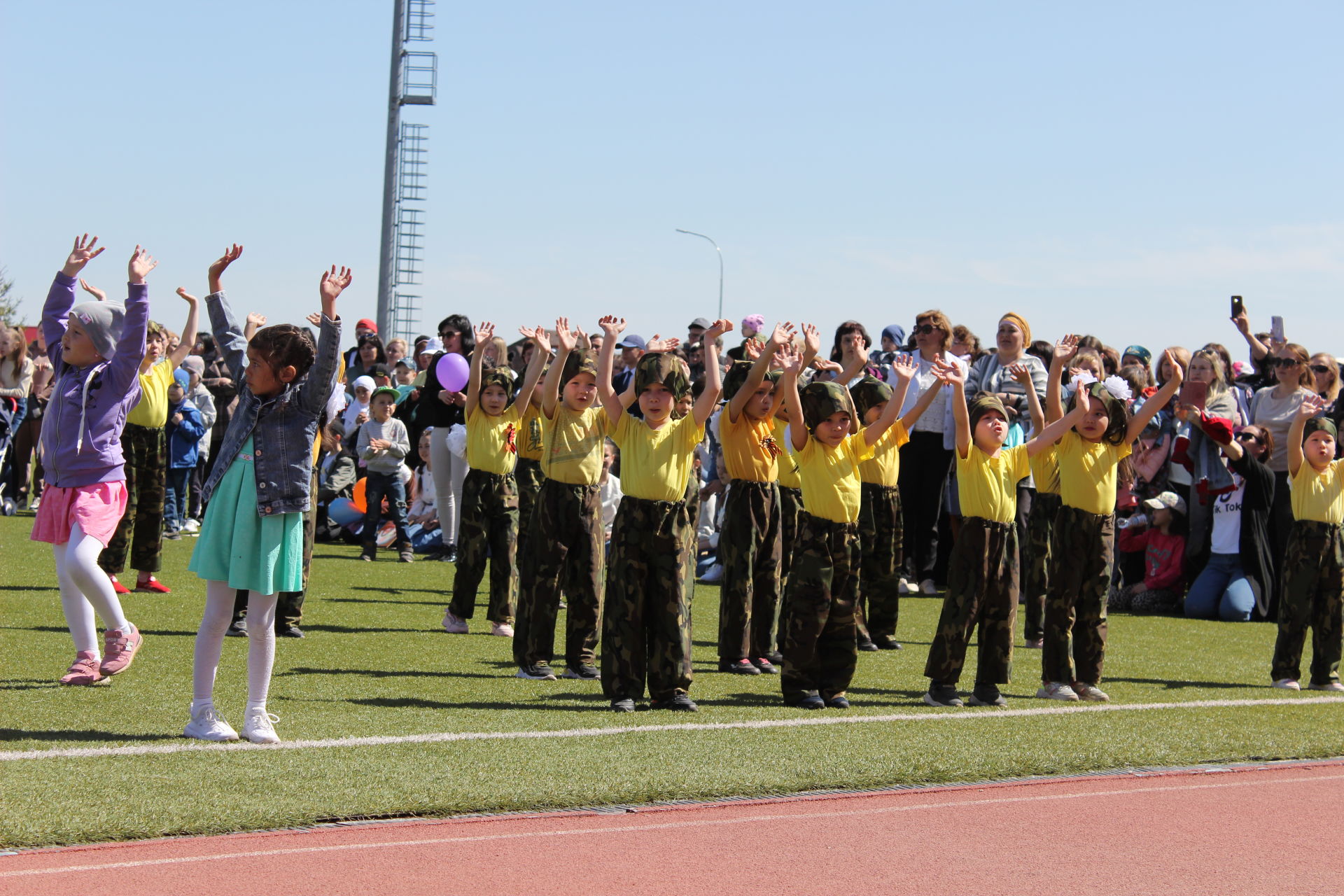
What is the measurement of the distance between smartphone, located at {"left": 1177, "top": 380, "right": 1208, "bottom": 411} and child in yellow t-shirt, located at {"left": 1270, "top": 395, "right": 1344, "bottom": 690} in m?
3.36

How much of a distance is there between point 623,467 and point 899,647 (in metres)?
3.72

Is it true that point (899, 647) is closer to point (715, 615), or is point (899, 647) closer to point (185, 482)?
point (715, 615)

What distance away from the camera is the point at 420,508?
1716 cm

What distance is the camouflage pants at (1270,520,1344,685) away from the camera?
9.55 m

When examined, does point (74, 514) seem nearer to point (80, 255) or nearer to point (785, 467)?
point (80, 255)

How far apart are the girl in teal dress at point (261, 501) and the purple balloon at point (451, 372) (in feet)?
18.8

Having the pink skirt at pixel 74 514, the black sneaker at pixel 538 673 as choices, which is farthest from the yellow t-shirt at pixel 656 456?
the pink skirt at pixel 74 514

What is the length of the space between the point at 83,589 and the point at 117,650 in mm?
389

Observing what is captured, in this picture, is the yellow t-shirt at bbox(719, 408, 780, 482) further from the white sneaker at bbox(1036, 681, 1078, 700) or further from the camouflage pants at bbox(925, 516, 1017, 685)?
the white sneaker at bbox(1036, 681, 1078, 700)

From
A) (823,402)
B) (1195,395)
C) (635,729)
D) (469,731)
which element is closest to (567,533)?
(823,402)

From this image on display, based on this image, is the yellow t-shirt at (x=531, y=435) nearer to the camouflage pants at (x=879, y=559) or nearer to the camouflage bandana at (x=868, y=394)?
the camouflage bandana at (x=868, y=394)

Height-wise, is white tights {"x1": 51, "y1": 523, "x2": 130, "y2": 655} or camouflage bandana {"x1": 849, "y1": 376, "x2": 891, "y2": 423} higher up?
camouflage bandana {"x1": 849, "y1": 376, "x2": 891, "y2": 423}

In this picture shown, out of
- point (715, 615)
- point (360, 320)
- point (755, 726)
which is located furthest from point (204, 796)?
point (360, 320)

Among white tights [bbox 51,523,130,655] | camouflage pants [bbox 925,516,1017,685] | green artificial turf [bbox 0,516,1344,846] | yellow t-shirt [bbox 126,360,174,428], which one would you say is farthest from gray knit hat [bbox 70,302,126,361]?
camouflage pants [bbox 925,516,1017,685]
